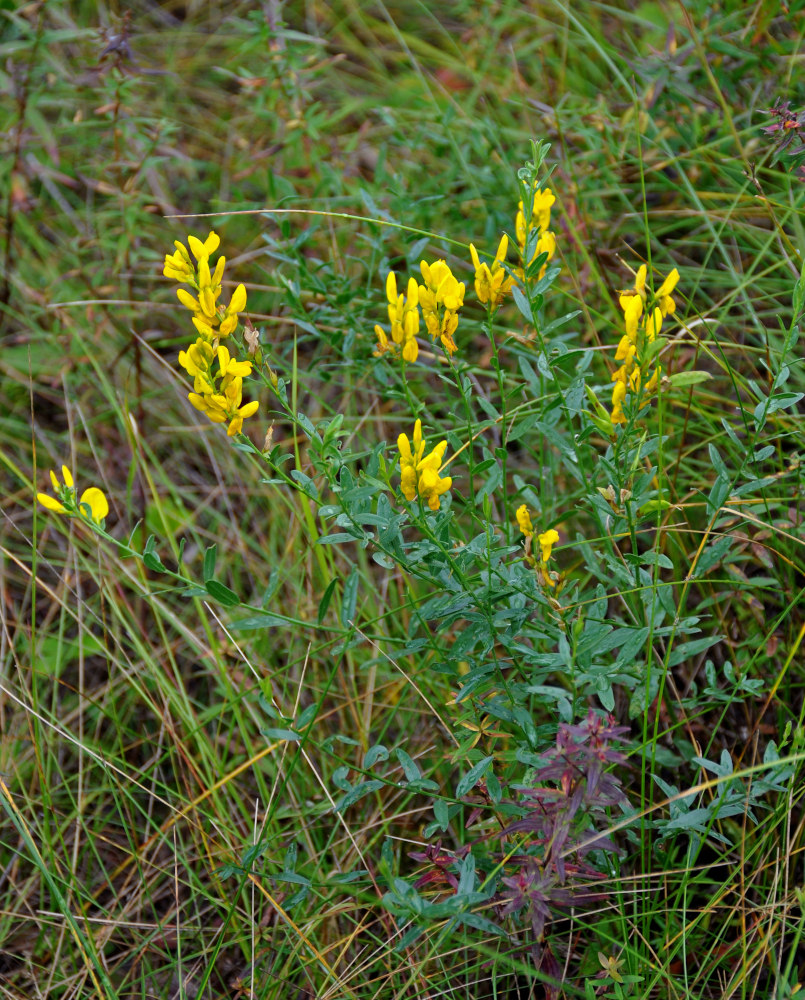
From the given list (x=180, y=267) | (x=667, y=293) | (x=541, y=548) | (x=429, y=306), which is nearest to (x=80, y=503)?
(x=180, y=267)

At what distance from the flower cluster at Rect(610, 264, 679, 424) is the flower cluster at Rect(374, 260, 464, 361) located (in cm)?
25

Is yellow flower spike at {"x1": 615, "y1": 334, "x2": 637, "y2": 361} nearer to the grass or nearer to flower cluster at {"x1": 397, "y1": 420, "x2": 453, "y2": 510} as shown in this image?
the grass

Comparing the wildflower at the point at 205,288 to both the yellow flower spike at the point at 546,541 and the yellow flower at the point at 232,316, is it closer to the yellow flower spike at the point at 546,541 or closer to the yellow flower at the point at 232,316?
the yellow flower at the point at 232,316

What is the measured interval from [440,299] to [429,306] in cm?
2

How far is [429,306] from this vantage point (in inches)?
53.3

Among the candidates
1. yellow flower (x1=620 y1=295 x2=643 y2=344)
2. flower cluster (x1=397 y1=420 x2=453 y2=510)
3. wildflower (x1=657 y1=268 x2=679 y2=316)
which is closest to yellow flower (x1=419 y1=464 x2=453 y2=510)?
flower cluster (x1=397 y1=420 x2=453 y2=510)

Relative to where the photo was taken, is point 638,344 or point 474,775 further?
point 474,775

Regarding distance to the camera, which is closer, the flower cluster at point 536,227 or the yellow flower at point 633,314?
the yellow flower at point 633,314

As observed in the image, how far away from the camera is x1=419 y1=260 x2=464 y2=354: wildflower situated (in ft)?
4.38

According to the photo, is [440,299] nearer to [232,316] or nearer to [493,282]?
[493,282]

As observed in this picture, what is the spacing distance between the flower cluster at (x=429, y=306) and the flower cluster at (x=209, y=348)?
23 centimetres

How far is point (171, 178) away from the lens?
3148mm

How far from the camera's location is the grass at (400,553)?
1.49 m

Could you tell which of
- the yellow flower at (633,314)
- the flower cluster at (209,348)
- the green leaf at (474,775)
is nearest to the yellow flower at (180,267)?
the flower cluster at (209,348)
